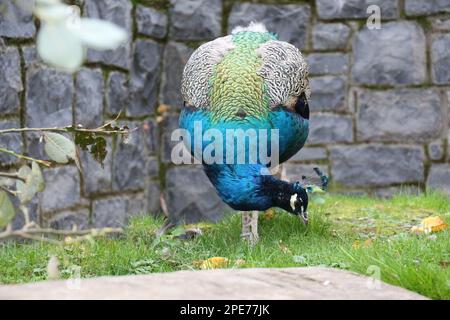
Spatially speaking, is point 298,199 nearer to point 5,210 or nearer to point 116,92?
point 116,92

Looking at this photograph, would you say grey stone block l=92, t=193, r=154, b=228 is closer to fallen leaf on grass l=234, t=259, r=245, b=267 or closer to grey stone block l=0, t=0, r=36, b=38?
grey stone block l=0, t=0, r=36, b=38

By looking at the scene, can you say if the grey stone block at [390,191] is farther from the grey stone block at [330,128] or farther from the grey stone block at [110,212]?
the grey stone block at [110,212]

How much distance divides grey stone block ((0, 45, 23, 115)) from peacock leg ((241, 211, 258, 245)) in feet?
4.33

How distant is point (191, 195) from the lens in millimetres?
5402

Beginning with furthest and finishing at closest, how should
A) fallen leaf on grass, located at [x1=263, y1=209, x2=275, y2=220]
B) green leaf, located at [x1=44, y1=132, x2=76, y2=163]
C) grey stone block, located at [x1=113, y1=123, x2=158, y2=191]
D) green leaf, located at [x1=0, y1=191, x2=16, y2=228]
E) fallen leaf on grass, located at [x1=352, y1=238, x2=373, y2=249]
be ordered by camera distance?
grey stone block, located at [x1=113, y1=123, x2=158, y2=191]
fallen leaf on grass, located at [x1=263, y1=209, x2=275, y2=220]
fallen leaf on grass, located at [x1=352, y1=238, x2=373, y2=249]
green leaf, located at [x1=44, y1=132, x2=76, y2=163]
green leaf, located at [x1=0, y1=191, x2=16, y2=228]

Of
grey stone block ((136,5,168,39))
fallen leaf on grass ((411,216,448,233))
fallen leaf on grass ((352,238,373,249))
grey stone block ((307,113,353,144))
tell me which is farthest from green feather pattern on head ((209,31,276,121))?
grey stone block ((307,113,353,144))

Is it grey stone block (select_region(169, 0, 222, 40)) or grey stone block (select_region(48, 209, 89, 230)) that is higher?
grey stone block (select_region(169, 0, 222, 40))

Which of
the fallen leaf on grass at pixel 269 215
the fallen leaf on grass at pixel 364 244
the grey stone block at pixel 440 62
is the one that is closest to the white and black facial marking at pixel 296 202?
the fallen leaf on grass at pixel 364 244

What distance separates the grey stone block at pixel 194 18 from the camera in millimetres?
5312

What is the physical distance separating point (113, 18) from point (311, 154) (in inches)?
67.2

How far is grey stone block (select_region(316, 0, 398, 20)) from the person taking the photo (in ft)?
17.3

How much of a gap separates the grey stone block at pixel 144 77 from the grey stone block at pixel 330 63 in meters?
1.10

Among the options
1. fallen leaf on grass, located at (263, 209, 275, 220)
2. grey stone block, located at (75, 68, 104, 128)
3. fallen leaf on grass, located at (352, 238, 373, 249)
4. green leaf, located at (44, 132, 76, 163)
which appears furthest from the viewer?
grey stone block, located at (75, 68, 104, 128)

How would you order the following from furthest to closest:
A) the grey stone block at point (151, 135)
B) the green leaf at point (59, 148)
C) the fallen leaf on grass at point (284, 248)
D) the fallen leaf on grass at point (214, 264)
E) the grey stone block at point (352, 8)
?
the grey stone block at point (352, 8) < the grey stone block at point (151, 135) < the fallen leaf on grass at point (284, 248) < the fallen leaf on grass at point (214, 264) < the green leaf at point (59, 148)
